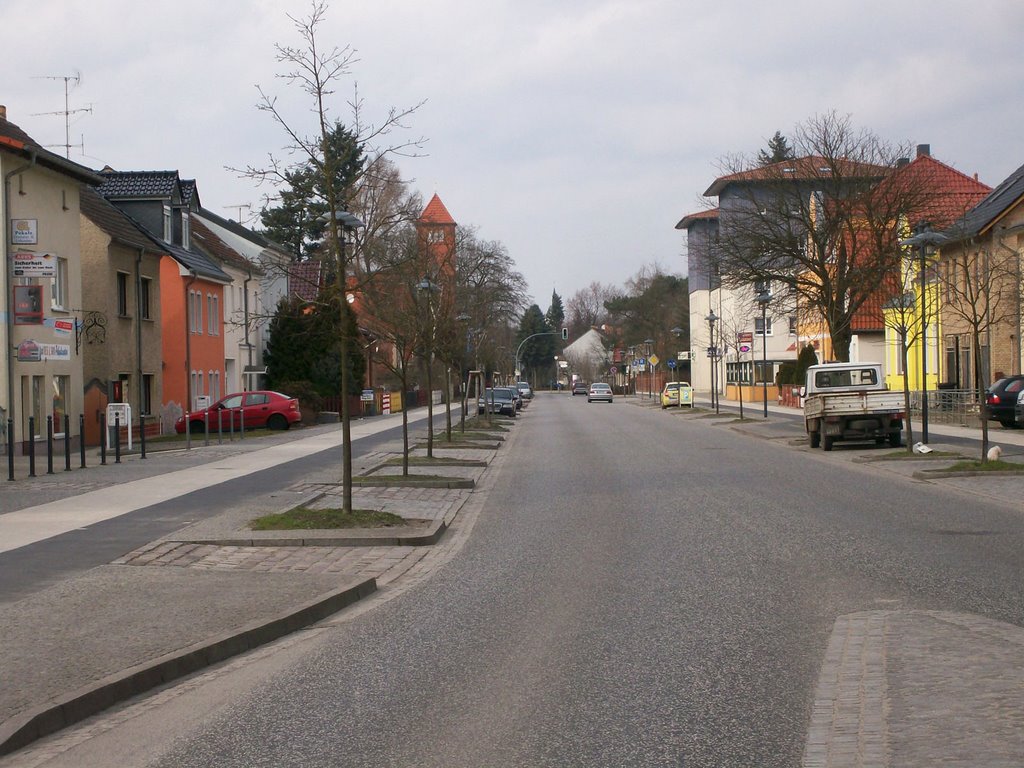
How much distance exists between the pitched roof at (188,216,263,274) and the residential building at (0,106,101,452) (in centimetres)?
1364

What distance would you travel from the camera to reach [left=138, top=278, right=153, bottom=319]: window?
38219mm

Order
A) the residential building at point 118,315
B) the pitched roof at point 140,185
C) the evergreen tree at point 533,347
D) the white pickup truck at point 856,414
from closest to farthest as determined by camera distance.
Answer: the white pickup truck at point 856,414, the residential building at point 118,315, the pitched roof at point 140,185, the evergreen tree at point 533,347

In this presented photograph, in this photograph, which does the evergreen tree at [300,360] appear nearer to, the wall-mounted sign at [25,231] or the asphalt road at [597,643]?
the wall-mounted sign at [25,231]

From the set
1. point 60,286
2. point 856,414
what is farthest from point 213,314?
point 856,414

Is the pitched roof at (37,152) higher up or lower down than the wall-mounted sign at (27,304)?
higher up

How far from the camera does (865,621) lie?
840cm

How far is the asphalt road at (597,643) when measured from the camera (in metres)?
5.80

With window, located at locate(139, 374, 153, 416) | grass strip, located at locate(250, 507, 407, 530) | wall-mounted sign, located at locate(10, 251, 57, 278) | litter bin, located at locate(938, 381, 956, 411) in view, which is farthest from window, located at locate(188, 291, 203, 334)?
grass strip, located at locate(250, 507, 407, 530)

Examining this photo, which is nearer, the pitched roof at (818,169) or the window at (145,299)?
the pitched roof at (818,169)

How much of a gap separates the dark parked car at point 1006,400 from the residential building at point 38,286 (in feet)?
80.2

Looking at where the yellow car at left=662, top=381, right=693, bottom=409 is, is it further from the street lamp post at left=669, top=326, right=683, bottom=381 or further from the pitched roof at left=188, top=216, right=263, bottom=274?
the pitched roof at left=188, top=216, right=263, bottom=274

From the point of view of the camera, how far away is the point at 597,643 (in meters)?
7.99

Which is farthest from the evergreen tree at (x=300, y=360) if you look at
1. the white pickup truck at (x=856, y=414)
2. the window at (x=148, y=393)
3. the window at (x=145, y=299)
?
the white pickup truck at (x=856, y=414)

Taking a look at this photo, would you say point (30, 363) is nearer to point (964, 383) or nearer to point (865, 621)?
point (865, 621)
